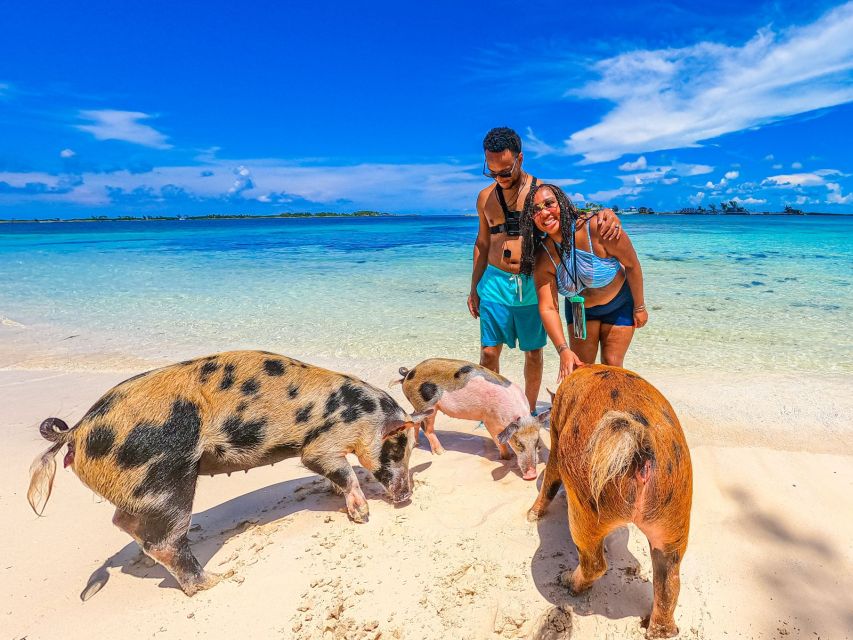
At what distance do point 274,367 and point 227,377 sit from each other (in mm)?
330

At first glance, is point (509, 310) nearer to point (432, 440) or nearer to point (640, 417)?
point (432, 440)

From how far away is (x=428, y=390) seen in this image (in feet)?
16.0

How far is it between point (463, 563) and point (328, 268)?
1960 centimetres

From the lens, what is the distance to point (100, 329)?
10531 millimetres

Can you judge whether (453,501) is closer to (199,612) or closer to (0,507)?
(199,612)

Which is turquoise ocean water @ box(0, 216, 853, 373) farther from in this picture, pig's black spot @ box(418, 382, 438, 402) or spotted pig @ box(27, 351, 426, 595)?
spotted pig @ box(27, 351, 426, 595)

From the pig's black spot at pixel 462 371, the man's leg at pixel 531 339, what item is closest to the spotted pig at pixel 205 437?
the pig's black spot at pixel 462 371

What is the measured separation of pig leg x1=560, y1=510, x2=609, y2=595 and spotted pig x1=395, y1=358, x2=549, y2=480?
56.3 inches

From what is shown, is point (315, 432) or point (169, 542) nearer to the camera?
point (169, 542)

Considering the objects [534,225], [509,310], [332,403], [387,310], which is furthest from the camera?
[387,310]

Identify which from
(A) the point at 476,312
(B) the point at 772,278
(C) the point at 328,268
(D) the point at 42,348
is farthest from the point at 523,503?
(C) the point at 328,268

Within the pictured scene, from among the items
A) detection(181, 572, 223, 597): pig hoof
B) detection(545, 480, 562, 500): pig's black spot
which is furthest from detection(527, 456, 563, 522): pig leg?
detection(181, 572, 223, 597): pig hoof

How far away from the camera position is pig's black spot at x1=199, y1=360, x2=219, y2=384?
311 cm

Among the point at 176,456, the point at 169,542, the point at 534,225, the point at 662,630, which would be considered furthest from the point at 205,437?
the point at 534,225
